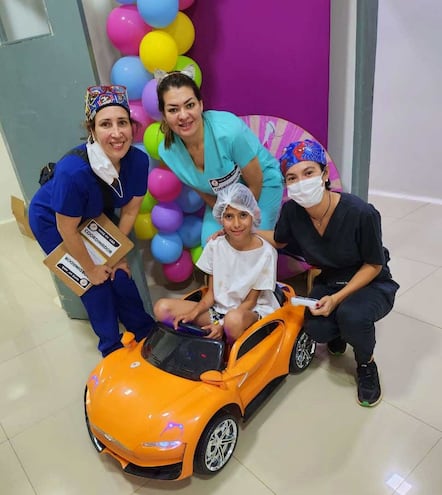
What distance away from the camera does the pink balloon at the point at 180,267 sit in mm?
2342

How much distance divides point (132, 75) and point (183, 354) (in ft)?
4.20

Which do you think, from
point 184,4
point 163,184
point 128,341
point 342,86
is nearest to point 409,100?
point 342,86

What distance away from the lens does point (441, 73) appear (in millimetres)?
2877

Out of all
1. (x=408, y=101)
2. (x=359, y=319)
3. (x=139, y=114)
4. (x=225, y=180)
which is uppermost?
(x=139, y=114)

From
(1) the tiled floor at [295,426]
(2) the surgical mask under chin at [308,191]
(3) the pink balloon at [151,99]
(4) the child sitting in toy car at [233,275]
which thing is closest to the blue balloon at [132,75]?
(3) the pink balloon at [151,99]

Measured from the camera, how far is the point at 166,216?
214 centimetres

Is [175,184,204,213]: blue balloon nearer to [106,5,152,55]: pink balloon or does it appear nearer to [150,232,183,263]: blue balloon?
[150,232,183,263]: blue balloon

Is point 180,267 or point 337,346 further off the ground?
point 180,267

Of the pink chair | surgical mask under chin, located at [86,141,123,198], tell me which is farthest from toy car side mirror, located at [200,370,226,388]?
the pink chair

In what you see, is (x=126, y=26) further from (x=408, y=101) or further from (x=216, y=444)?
(x=408, y=101)

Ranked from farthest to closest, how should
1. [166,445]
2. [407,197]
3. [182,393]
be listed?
[407,197] → [182,393] → [166,445]

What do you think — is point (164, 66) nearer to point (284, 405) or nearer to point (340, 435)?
point (284, 405)

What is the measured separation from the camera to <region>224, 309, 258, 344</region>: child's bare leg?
1527 mm

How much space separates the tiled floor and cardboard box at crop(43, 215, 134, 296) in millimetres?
458
